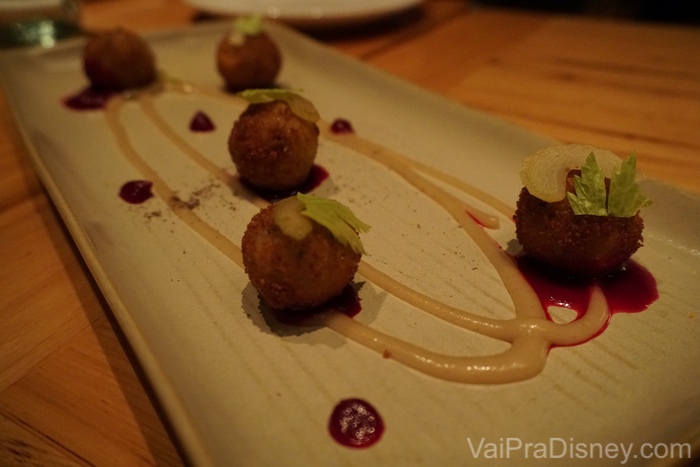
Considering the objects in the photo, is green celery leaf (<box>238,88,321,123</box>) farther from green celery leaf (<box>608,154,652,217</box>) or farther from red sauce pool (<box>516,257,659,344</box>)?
green celery leaf (<box>608,154,652,217</box>)

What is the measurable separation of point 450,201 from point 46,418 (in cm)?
145

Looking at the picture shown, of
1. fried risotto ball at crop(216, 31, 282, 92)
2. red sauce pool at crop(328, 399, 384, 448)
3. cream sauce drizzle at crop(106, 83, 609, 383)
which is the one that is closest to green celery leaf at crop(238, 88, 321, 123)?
cream sauce drizzle at crop(106, 83, 609, 383)

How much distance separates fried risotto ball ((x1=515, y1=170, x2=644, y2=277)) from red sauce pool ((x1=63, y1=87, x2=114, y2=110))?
2.21m

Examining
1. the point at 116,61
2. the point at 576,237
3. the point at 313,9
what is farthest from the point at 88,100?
the point at 576,237

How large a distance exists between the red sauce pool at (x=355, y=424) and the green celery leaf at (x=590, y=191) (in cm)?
82

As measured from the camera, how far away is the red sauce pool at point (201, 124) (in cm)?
265

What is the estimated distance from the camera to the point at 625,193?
155cm

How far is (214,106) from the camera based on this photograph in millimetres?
2865

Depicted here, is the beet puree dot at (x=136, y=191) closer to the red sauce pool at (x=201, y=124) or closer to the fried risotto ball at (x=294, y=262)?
the red sauce pool at (x=201, y=124)

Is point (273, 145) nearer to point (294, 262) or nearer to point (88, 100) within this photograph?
point (294, 262)

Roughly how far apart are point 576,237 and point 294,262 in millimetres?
819

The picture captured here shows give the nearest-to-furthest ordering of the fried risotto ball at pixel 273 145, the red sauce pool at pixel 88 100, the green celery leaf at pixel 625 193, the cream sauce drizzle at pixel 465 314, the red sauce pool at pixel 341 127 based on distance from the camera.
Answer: the cream sauce drizzle at pixel 465 314 < the green celery leaf at pixel 625 193 < the fried risotto ball at pixel 273 145 < the red sauce pool at pixel 341 127 < the red sauce pool at pixel 88 100

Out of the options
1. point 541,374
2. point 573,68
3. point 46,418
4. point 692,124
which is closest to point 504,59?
point 573,68

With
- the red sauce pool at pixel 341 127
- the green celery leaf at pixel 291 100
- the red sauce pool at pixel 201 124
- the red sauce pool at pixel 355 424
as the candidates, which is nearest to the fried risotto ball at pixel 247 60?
the red sauce pool at pixel 201 124
